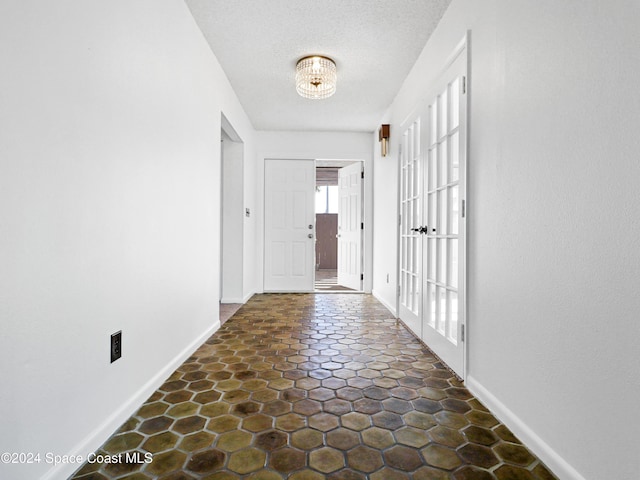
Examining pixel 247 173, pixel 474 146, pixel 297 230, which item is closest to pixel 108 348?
pixel 474 146

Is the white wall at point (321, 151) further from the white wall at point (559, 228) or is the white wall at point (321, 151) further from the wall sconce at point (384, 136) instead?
the white wall at point (559, 228)

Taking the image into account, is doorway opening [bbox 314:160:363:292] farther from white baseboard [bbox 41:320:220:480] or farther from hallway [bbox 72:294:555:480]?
white baseboard [bbox 41:320:220:480]

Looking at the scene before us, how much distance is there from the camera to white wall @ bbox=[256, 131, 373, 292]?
522 cm

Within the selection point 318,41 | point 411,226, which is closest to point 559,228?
point 411,226

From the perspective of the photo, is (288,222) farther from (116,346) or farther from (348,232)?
(116,346)

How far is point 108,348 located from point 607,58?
6.50ft

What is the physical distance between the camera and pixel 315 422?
1579 millimetres

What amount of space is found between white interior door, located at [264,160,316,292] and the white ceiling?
3.89 ft

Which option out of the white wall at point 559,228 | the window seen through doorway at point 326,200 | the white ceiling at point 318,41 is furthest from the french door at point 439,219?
the window seen through doorway at point 326,200

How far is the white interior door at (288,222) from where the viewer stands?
17.2 feet

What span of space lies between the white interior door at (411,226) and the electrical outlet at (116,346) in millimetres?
2100

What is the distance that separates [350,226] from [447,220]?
3272mm

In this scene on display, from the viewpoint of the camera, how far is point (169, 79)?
2102mm

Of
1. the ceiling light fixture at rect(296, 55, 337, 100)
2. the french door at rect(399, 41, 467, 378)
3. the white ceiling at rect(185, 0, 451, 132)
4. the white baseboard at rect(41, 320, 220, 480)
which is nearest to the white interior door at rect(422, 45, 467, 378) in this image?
the french door at rect(399, 41, 467, 378)
